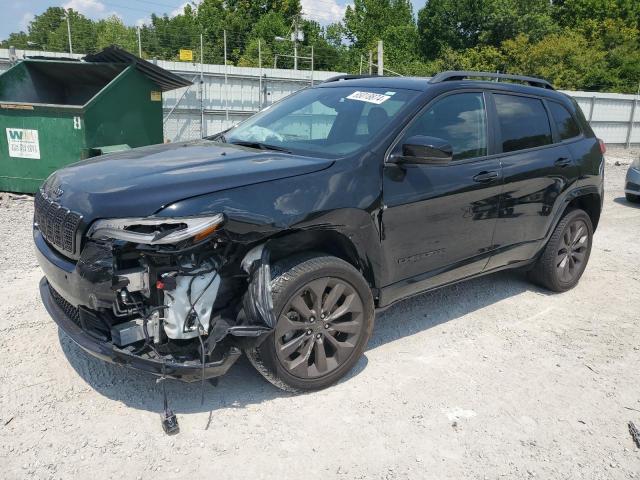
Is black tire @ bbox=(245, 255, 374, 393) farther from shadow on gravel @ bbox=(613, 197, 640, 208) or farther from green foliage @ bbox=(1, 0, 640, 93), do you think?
green foliage @ bbox=(1, 0, 640, 93)

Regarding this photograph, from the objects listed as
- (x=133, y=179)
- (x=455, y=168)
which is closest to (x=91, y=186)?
(x=133, y=179)

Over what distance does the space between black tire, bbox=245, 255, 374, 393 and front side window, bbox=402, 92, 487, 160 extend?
112cm

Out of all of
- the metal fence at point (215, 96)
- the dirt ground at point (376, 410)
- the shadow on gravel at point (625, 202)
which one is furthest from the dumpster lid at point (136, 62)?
the shadow on gravel at point (625, 202)

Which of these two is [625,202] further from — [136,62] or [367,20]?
[367,20]

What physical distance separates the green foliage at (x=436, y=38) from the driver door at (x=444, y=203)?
21956 mm

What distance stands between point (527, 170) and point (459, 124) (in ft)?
2.61

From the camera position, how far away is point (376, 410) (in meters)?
3.17

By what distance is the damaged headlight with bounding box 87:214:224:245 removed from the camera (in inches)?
102

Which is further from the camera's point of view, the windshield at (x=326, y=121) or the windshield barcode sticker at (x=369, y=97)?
the windshield barcode sticker at (x=369, y=97)

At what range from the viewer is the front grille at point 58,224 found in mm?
2822

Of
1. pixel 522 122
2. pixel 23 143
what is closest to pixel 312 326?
pixel 522 122

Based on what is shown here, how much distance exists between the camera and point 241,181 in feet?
9.55

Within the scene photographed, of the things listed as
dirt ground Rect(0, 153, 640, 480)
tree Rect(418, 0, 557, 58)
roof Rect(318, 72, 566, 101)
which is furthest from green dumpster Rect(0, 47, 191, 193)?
tree Rect(418, 0, 557, 58)

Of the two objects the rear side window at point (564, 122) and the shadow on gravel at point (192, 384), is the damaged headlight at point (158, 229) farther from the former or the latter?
the rear side window at point (564, 122)
